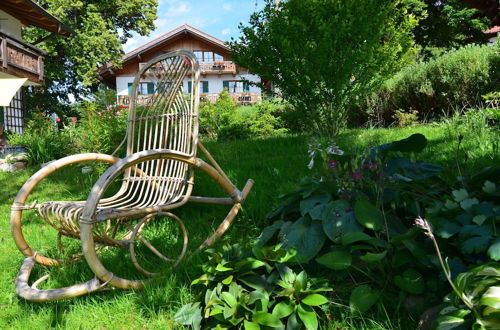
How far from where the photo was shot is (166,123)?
2830mm

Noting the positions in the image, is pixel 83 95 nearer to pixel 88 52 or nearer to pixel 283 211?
pixel 88 52

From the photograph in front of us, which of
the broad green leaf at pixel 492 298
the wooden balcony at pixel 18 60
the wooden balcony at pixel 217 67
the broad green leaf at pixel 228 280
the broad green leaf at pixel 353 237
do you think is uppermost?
→ the wooden balcony at pixel 217 67

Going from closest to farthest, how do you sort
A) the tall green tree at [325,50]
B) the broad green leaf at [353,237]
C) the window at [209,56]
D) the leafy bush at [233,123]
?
the broad green leaf at [353,237]
the tall green tree at [325,50]
the leafy bush at [233,123]
the window at [209,56]

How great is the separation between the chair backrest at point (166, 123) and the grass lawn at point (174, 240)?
0.32 m

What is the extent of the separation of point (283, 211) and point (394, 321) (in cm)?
77

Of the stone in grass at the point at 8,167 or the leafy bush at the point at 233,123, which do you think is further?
the leafy bush at the point at 233,123

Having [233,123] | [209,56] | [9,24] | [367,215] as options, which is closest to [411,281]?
[367,215]

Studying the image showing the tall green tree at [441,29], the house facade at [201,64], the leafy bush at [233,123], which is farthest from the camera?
the house facade at [201,64]

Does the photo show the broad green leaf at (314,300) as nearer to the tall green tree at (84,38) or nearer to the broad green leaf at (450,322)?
the broad green leaf at (450,322)

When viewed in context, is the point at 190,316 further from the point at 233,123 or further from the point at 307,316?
the point at 233,123

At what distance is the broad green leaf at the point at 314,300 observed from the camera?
1.36 m

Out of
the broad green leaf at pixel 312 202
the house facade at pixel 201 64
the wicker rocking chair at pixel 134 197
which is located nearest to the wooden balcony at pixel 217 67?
the house facade at pixel 201 64

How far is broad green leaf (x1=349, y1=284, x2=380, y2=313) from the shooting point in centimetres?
136

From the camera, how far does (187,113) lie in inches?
104
